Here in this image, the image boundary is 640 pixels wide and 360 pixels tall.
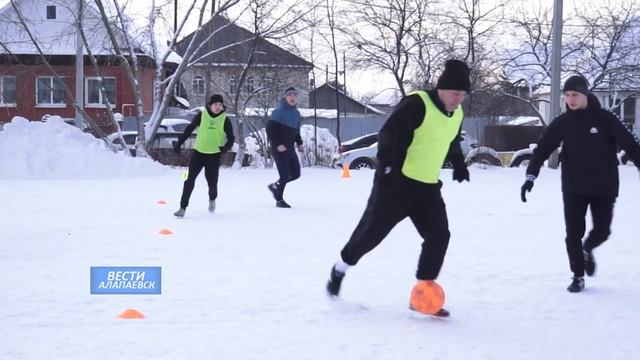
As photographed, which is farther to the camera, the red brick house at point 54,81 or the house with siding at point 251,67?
the red brick house at point 54,81

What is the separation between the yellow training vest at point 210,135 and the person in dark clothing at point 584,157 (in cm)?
555

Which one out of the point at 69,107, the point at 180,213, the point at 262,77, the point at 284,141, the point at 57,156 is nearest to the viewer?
the point at 180,213

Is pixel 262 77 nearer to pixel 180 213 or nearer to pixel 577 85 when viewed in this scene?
pixel 180 213

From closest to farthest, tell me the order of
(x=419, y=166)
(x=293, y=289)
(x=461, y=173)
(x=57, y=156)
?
(x=419, y=166)
(x=461, y=173)
(x=293, y=289)
(x=57, y=156)

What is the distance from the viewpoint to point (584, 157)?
680 centimetres

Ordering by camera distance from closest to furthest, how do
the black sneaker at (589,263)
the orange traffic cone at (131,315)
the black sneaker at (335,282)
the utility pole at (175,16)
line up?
1. the orange traffic cone at (131,315)
2. the black sneaker at (335,282)
3. the black sneaker at (589,263)
4. the utility pole at (175,16)

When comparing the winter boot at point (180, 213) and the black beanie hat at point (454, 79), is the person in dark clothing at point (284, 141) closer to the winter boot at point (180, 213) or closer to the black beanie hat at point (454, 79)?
the winter boot at point (180, 213)

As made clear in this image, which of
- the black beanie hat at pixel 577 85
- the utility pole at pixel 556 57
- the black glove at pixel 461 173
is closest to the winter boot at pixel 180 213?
the black glove at pixel 461 173

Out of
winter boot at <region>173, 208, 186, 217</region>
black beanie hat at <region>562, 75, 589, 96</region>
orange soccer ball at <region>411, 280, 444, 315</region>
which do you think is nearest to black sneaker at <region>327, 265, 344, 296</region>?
orange soccer ball at <region>411, 280, 444, 315</region>

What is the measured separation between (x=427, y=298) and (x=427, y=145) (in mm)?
968

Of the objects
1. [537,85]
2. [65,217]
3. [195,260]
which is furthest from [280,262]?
[537,85]

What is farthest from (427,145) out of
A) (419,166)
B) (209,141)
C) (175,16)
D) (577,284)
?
Result: (175,16)

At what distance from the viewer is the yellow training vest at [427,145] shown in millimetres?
5914

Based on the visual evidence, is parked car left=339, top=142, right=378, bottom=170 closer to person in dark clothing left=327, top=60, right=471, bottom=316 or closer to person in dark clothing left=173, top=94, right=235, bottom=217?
person in dark clothing left=173, top=94, right=235, bottom=217
